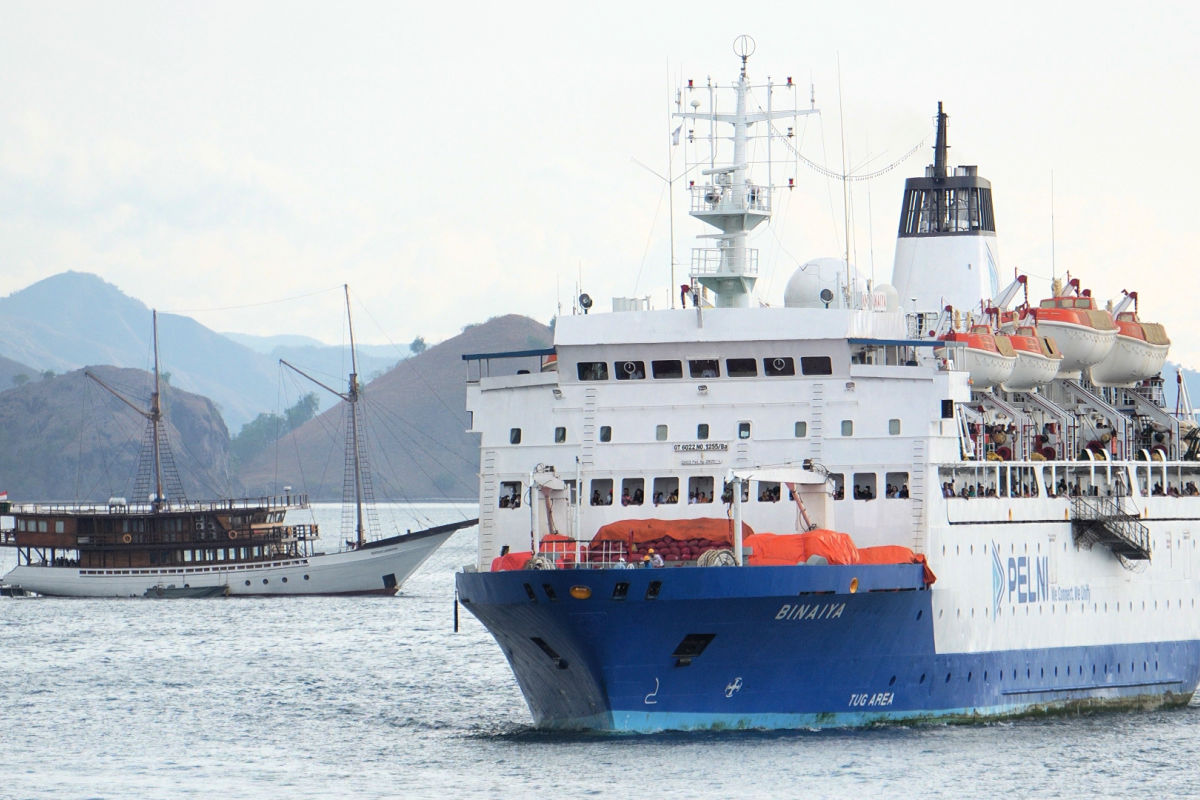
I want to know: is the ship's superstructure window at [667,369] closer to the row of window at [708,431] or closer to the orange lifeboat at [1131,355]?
the row of window at [708,431]

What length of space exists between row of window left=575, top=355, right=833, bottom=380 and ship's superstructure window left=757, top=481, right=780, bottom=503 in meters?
2.20

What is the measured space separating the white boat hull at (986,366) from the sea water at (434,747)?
313 inches

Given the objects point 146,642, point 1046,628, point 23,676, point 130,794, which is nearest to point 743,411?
point 1046,628

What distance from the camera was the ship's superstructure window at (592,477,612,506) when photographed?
135 ft

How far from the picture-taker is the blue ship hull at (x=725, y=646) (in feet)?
121

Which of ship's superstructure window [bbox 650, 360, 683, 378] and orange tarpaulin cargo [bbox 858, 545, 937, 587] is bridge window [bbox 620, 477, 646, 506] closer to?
ship's superstructure window [bbox 650, 360, 683, 378]

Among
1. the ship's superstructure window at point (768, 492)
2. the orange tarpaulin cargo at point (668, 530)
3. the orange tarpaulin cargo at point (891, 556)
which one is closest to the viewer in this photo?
the orange tarpaulin cargo at point (891, 556)

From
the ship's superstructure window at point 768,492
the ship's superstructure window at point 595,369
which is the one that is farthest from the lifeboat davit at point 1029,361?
the ship's superstructure window at point 595,369

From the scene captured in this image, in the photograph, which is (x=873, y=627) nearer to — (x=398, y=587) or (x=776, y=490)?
(x=776, y=490)

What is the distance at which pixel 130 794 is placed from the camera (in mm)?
36188

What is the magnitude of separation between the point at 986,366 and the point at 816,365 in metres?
7.36

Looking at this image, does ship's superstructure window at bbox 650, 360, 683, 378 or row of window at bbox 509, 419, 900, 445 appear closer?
row of window at bbox 509, 419, 900, 445

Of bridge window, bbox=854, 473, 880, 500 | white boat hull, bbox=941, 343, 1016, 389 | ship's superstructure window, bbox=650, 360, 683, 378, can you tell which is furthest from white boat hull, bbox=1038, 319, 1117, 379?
ship's superstructure window, bbox=650, 360, 683, 378

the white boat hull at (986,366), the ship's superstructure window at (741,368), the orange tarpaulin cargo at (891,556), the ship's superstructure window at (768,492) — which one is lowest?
the orange tarpaulin cargo at (891,556)
